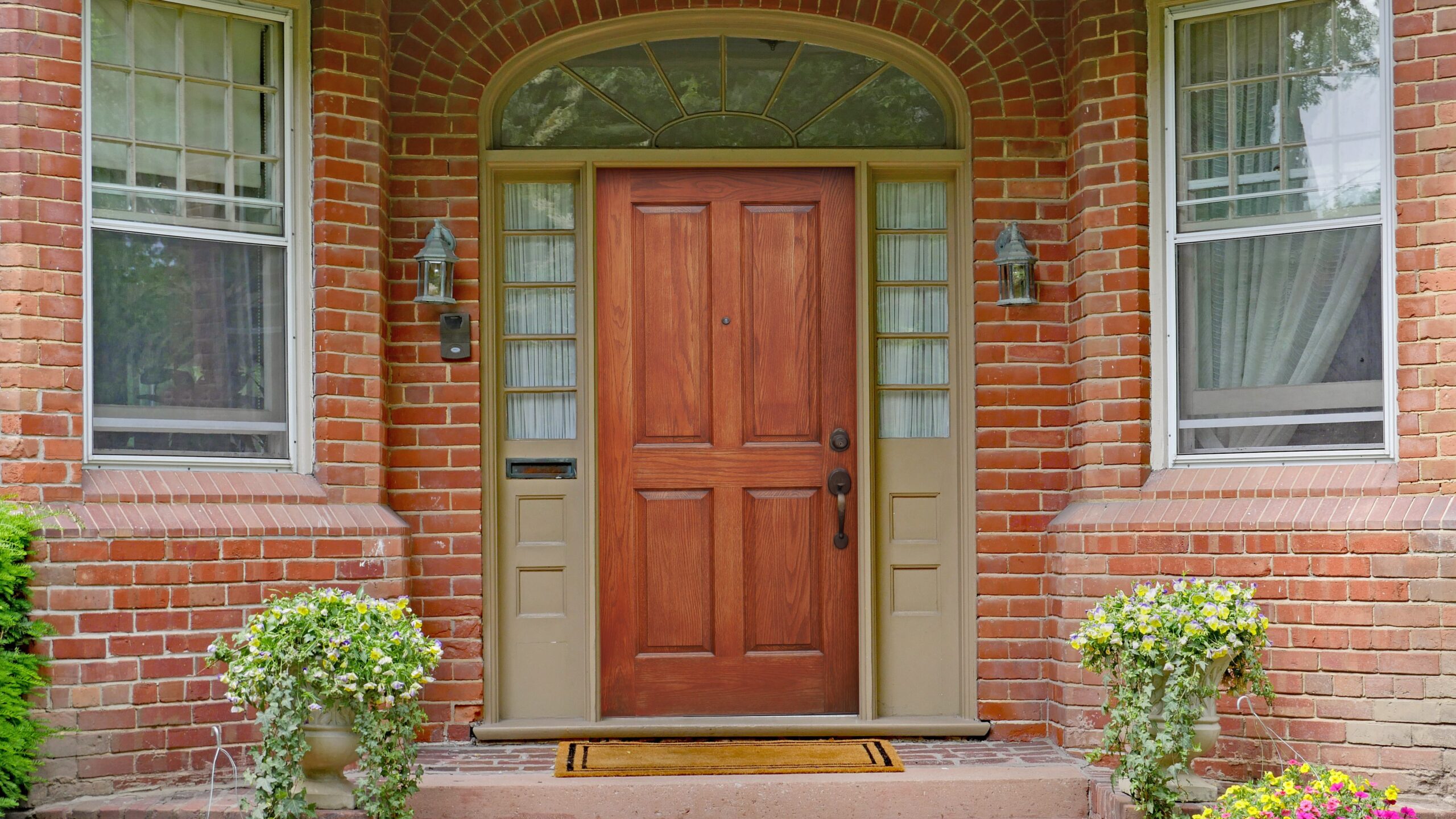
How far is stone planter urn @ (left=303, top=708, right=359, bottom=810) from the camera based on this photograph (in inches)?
160

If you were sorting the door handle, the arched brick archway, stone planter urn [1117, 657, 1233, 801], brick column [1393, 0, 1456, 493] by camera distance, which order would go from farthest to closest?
1. the door handle
2. the arched brick archway
3. brick column [1393, 0, 1456, 493]
4. stone planter urn [1117, 657, 1233, 801]

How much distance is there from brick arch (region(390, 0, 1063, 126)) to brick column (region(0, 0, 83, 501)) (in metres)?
1.29

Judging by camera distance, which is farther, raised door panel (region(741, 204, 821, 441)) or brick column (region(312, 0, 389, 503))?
raised door panel (region(741, 204, 821, 441))

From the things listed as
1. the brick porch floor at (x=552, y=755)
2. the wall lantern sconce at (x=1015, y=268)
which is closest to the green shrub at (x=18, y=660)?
the brick porch floor at (x=552, y=755)

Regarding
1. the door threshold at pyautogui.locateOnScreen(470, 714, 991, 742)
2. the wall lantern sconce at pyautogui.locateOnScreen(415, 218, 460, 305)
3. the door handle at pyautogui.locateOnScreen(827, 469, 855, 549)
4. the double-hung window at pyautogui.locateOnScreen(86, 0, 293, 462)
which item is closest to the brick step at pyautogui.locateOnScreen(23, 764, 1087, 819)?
the door threshold at pyautogui.locateOnScreen(470, 714, 991, 742)

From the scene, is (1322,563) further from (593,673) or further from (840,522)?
(593,673)

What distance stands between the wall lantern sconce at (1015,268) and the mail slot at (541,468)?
1.91m

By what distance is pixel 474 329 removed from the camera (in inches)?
203

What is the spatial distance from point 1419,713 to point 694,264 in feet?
10.3

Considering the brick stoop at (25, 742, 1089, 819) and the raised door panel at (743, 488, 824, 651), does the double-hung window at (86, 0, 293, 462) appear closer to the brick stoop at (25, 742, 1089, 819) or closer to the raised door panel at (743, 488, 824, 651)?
the brick stoop at (25, 742, 1089, 819)

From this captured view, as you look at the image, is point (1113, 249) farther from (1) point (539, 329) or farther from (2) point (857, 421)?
(1) point (539, 329)

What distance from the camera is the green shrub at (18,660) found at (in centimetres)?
401

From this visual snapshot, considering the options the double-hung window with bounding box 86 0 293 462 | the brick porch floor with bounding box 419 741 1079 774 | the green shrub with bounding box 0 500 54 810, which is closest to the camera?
the green shrub with bounding box 0 500 54 810

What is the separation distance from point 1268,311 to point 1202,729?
161cm
